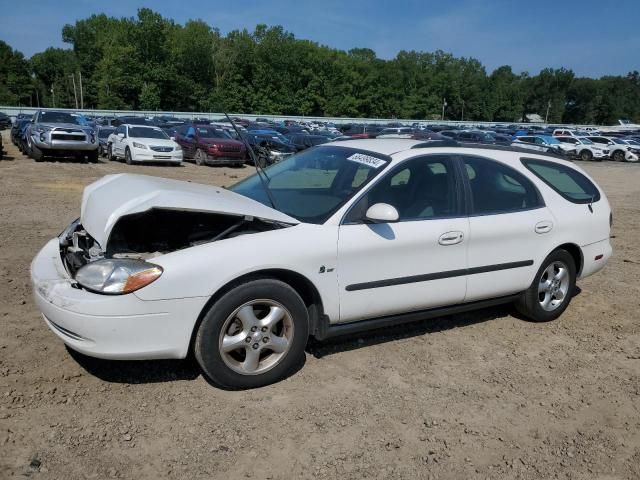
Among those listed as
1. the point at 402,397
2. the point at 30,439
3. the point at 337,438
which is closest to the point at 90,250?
the point at 30,439

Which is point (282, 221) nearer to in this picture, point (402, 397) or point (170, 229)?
point (170, 229)

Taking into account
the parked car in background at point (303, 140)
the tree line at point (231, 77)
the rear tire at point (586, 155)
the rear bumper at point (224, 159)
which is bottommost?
the rear tire at point (586, 155)

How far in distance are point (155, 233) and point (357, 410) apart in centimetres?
196

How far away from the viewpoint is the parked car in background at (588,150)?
3597cm

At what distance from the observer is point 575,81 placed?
440 feet

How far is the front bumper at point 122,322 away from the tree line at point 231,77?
77.9 m

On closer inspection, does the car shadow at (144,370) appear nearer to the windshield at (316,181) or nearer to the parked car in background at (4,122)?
the windshield at (316,181)

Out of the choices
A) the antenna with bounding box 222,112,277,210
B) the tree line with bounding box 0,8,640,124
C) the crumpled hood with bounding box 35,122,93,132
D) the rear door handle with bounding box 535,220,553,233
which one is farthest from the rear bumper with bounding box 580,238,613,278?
the tree line with bounding box 0,8,640,124

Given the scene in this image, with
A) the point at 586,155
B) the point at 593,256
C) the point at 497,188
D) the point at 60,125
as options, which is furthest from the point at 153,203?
the point at 586,155

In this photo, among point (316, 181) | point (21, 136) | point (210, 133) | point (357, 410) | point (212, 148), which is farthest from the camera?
point (21, 136)

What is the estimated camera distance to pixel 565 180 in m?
5.24

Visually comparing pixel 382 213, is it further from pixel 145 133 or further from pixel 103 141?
pixel 103 141

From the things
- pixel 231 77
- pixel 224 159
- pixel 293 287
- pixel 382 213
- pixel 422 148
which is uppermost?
pixel 231 77

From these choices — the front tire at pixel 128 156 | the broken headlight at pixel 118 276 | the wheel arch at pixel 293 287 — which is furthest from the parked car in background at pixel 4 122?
the wheel arch at pixel 293 287
